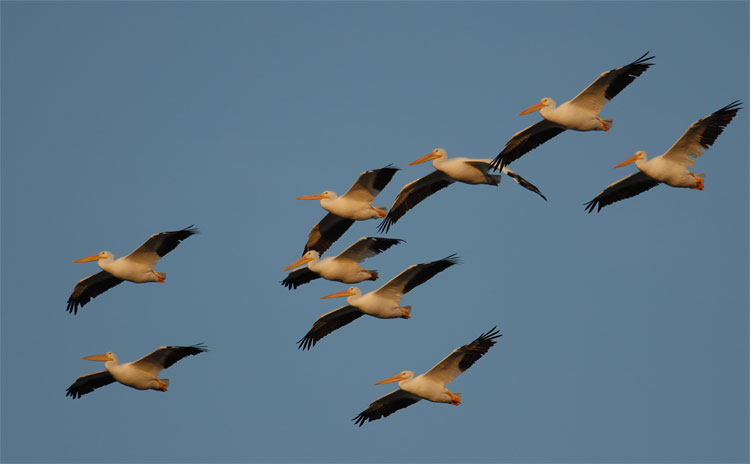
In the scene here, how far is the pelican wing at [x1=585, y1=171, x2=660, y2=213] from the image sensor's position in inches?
850

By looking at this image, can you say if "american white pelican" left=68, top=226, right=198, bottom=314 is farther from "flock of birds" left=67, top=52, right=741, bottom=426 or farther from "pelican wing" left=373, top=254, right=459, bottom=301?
"pelican wing" left=373, top=254, right=459, bottom=301

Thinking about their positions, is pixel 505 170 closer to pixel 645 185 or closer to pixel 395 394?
pixel 645 185

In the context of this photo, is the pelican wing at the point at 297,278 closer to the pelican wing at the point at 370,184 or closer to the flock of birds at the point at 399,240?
the flock of birds at the point at 399,240

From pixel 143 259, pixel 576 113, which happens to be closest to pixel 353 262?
pixel 143 259

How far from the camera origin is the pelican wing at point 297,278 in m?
24.1

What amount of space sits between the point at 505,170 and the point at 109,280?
23.0ft

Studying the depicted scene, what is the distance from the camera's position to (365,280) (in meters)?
22.5

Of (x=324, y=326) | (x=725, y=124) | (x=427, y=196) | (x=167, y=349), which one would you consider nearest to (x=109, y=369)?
(x=167, y=349)

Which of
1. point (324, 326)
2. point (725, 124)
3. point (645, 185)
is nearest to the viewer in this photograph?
point (725, 124)

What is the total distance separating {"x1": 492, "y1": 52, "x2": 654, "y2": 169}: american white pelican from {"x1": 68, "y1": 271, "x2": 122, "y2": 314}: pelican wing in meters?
6.91

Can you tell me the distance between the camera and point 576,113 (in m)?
20.5

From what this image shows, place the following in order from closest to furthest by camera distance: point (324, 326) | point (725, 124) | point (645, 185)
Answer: point (725, 124)
point (645, 185)
point (324, 326)

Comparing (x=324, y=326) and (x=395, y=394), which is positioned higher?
(x=324, y=326)

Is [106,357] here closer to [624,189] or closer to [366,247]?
[366,247]
